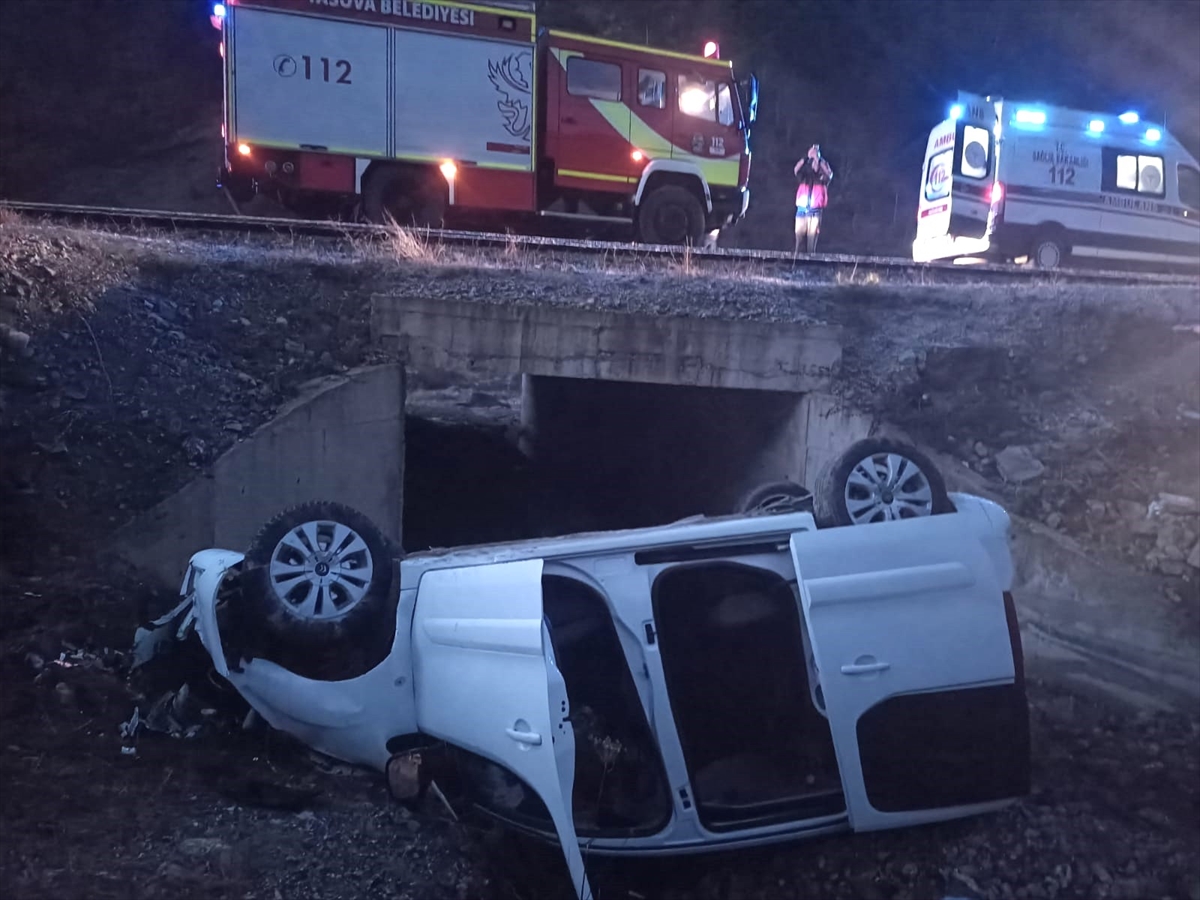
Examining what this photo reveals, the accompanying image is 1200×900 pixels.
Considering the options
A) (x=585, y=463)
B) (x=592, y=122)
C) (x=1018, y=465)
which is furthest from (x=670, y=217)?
(x=1018, y=465)

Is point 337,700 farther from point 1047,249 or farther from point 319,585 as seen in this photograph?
point 1047,249

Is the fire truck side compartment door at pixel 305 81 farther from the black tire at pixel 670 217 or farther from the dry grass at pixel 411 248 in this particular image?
the black tire at pixel 670 217

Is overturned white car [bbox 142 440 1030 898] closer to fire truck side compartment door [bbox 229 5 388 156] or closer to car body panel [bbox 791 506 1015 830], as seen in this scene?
car body panel [bbox 791 506 1015 830]

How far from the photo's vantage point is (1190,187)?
18.5 m

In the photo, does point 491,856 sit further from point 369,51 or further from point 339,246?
point 369,51

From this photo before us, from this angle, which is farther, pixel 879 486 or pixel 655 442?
pixel 655 442

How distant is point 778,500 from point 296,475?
14.9 ft

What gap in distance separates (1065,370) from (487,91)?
8.56 m

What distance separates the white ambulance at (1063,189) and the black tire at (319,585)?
15200 millimetres

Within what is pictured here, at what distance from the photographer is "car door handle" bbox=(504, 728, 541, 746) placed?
3.56m

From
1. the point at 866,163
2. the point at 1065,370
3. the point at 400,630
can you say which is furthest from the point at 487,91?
the point at 866,163

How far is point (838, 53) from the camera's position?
2912 centimetres

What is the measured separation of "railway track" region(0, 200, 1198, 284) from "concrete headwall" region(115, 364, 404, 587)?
2.75m

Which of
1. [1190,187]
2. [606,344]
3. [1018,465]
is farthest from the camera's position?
[1190,187]
